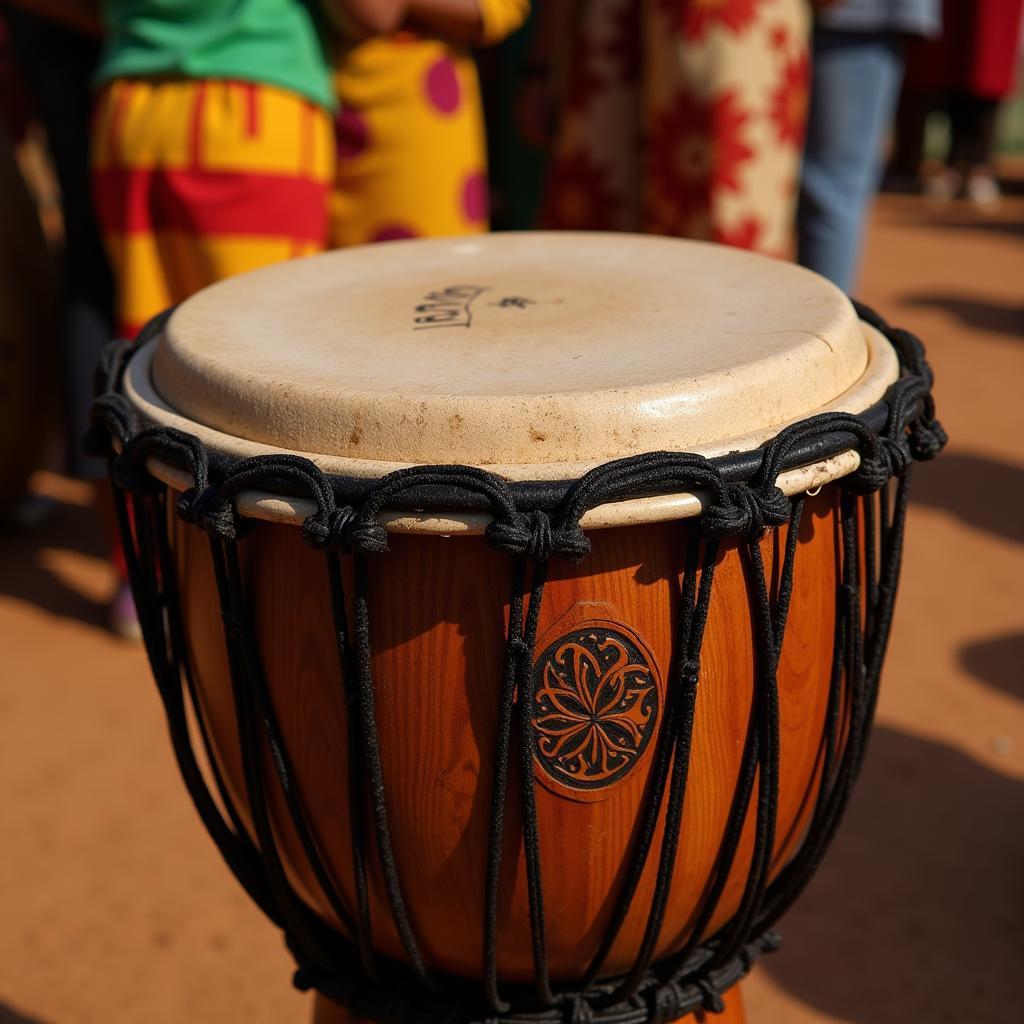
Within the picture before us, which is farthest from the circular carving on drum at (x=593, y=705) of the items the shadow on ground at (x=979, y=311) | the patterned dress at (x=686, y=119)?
the shadow on ground at (x=979, y=311)

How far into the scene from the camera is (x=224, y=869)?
1598 millimetres

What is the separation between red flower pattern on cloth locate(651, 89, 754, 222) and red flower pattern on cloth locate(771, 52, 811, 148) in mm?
57

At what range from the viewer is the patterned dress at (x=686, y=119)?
6.27ft

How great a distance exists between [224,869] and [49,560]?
3.46ft

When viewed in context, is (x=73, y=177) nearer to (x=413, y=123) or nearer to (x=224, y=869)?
(x=413, y=123)

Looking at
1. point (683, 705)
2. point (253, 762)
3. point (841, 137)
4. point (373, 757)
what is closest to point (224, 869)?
point (253, 762)

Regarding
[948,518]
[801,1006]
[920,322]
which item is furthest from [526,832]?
[920,322]

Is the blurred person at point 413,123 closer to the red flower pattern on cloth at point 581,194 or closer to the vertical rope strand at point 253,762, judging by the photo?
the red flower pattern on cloth at point 581,194

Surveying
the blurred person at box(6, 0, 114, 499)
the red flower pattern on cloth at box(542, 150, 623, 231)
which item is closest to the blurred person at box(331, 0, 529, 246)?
the red flower pattern on cloth at box(542, 150, 623, 231)

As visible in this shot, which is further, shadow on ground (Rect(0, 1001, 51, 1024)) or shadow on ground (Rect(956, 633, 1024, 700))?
shadow on ground (Rect(956, 633, 1024, 700))

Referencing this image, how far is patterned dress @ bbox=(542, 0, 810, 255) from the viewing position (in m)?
1.91

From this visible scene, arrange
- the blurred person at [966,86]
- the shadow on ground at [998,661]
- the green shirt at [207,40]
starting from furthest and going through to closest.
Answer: the blurred person at [966,86]
the shadow on ground at [998,661]
the green shirt at [207,40]

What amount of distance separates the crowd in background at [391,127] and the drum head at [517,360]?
726 mm

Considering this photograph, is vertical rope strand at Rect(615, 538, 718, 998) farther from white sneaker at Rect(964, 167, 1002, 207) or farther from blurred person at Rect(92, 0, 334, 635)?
white sneaker at Rect(964, 167, 1002, 207)
